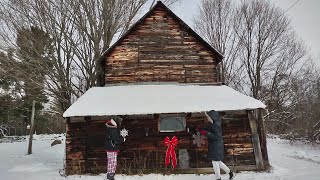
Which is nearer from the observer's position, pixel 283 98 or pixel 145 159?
pixel 145 159

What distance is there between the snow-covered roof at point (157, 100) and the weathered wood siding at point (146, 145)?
2.18 ft

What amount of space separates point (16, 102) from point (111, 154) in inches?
956

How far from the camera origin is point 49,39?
16.3m

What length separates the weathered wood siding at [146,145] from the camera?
39.1 feet

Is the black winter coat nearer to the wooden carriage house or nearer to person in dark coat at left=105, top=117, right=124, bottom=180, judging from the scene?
person in dark coat at left=105, top=117, right=124, bottom=180

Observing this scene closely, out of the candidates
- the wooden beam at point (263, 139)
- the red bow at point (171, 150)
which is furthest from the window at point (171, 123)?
the wooden beam at point (263, 139)

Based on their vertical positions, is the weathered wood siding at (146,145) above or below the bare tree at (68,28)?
below

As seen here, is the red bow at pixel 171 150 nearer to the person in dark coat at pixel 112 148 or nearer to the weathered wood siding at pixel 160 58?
the person in dark coat at pixel 112 148

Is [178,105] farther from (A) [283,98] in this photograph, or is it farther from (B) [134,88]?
(A) [283,98]

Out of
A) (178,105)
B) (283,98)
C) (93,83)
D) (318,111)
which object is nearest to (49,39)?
(93,83)

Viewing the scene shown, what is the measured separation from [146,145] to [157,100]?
1.79 meters

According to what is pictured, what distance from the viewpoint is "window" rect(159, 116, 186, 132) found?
12.3 m

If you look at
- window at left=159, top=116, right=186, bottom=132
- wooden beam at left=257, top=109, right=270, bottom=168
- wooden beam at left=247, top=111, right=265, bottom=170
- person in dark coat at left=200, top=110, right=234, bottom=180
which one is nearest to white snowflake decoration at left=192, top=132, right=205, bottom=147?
window at left=159, top=116, right=186, bottom=132

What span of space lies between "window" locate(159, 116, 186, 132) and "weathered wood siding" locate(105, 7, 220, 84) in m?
2.64
